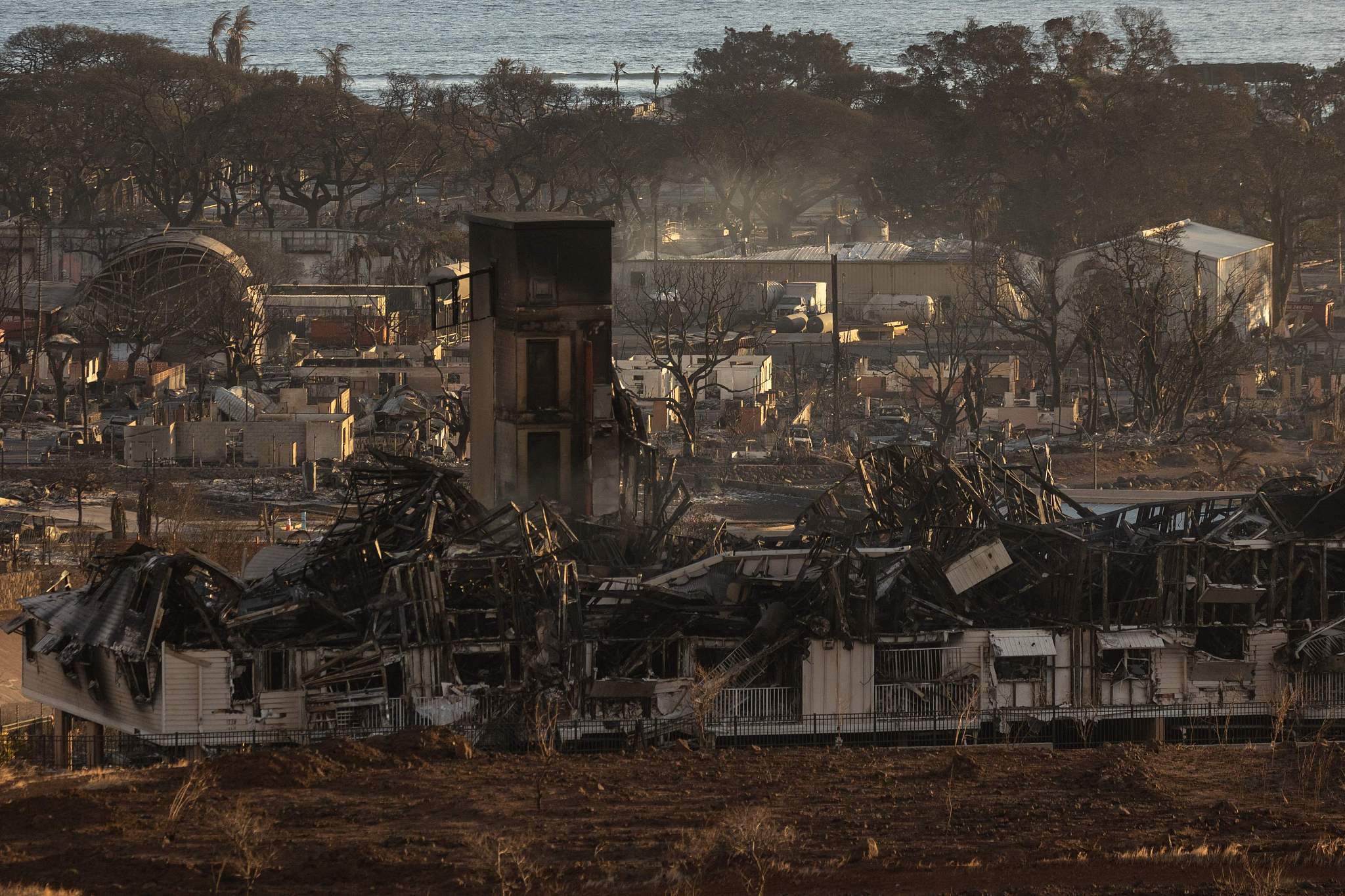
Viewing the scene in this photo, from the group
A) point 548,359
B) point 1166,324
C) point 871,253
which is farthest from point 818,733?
point 871,253

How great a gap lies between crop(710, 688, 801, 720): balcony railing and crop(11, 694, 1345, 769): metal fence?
0.04 meters

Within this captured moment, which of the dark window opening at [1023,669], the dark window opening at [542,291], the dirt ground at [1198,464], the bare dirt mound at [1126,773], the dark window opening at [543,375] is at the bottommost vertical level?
the bare dirt mound at [1126,773]

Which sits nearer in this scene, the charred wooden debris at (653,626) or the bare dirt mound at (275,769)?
the bare dirt mound at (275,769)

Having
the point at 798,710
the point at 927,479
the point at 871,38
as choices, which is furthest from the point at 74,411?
the point at 871,38

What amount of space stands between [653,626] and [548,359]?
5188 mm

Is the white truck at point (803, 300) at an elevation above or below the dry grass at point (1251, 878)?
above

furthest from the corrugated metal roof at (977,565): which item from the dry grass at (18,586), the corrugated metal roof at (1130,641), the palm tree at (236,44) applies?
the palm tree at (236,44)

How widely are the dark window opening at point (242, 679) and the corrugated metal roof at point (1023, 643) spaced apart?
6510mm

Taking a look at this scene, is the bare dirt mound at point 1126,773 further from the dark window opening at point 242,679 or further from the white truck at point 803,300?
the white truck at point 803,300

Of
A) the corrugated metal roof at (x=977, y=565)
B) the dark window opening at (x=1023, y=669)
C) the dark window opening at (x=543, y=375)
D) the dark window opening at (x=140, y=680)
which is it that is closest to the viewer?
the dark window opening at (x=140, y=680)

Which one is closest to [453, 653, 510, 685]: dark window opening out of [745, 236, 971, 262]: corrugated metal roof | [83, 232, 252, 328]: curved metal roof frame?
[83, 232, 252, 328]: curved metal roof frame

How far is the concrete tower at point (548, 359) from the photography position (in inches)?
957

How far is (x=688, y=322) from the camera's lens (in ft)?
176

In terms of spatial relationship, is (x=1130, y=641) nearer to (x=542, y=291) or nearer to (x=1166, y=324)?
(x=542, y=291)
